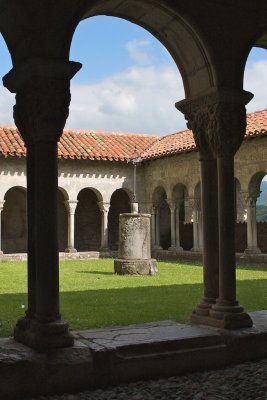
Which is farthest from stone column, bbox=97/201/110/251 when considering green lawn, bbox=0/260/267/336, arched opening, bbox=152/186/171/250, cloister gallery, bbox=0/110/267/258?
green lawn, bbox=0/260/267/336

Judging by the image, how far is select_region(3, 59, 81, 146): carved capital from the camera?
198 inches

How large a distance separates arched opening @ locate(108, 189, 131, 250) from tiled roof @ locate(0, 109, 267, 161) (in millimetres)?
2985

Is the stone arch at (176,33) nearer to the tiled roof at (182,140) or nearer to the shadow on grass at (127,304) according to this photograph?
the shadow on grass at (127,304)

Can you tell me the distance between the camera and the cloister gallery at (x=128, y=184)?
67.4ft

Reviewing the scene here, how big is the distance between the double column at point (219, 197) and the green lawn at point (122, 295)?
2.56 meters

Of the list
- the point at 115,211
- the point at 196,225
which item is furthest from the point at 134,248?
the point at 115,211

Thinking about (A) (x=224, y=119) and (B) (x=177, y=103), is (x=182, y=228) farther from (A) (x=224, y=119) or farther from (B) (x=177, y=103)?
(A) (x=224, y=119)

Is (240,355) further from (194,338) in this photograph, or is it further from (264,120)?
(264,120)

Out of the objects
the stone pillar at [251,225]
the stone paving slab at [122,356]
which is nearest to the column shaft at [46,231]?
the stone paving slab at [122,356]

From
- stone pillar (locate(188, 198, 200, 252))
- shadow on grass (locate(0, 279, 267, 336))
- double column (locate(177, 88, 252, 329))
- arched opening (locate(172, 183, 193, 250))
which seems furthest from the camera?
arched opening (locate(172, 183, 193, 250))

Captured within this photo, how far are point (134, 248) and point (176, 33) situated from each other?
10718 millimetres

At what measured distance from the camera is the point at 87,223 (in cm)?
2788

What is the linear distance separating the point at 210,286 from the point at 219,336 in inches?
30.3

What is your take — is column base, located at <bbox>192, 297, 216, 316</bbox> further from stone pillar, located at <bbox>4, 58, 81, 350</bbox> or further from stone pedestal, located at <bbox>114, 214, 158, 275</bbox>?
stone pedestal, located at <bbox>114, 214, 158, 275</bbox>
